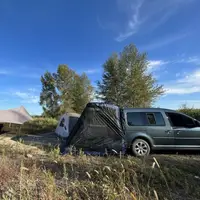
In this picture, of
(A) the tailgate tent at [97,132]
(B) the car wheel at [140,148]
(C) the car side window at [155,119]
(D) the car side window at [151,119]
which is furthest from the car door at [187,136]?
(A) the tailgate tent at [97,132]

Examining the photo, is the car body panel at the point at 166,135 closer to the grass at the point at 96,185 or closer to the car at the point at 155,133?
the car at the point at 155,133

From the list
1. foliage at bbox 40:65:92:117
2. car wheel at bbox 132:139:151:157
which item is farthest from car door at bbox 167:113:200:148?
foliage at bbox 40:65:92:117

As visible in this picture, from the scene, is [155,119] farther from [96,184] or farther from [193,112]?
[193,112]

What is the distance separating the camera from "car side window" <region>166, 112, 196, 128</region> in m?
6.92

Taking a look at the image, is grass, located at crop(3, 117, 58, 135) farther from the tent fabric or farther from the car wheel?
the car wheel

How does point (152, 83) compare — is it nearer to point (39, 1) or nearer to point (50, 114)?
point (39, 1)

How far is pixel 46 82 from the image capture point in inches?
1226

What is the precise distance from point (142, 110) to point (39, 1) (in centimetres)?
616

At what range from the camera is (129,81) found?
783 inches

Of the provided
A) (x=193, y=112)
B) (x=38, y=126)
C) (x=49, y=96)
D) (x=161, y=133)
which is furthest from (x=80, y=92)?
(x=161, y=133)

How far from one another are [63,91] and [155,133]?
2515cm

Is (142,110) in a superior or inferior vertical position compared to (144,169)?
superior

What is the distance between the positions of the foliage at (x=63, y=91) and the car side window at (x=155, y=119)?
2360cm

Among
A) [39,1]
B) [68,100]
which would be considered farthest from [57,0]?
[68,100]
